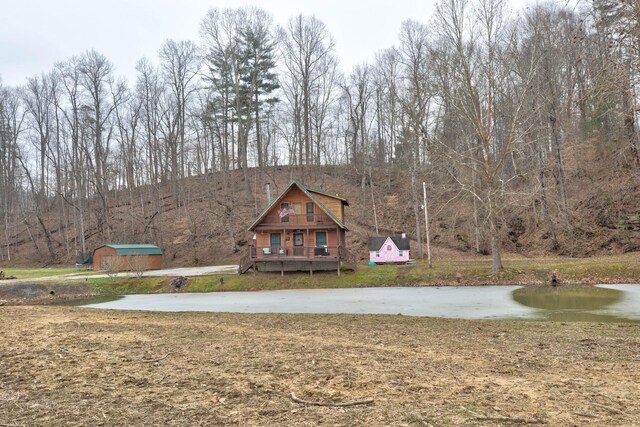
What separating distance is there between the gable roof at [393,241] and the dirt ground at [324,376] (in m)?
22.5

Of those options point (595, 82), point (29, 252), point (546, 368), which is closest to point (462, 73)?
point (595, 82)

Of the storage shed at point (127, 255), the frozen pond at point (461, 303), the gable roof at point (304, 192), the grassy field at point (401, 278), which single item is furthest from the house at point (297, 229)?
the storage shed at point (127, 255)

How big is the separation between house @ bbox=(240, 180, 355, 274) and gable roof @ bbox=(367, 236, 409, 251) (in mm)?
2338

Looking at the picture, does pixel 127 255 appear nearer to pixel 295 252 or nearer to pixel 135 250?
pixel 135 250

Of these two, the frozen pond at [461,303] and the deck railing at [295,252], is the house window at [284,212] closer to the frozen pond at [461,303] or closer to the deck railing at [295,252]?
the deck railing at [295,252]

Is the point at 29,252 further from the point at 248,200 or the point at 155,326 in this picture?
the point at 155,326

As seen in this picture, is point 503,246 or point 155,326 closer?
point 155,326

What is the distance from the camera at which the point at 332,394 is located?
5258 millimetres

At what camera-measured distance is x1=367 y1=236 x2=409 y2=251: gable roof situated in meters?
33.6

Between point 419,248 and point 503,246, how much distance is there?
24.2ft

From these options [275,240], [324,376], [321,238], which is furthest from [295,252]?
[324,376]

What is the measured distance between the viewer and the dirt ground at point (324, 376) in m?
4.51

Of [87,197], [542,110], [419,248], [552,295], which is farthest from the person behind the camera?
[87,197]

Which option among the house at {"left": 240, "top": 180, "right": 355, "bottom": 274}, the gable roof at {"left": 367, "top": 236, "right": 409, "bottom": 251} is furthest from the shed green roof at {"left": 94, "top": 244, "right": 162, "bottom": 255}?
the gable roof at {"left": 367, "top": 236, "right": 409, "bottom": 251}
